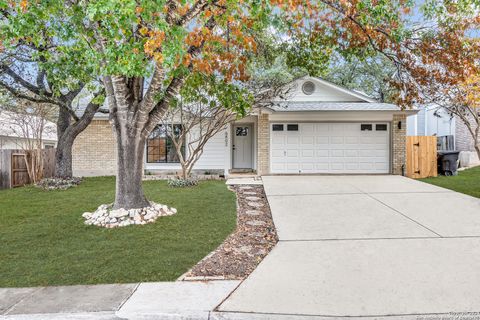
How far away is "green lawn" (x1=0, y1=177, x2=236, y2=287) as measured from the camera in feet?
13.4

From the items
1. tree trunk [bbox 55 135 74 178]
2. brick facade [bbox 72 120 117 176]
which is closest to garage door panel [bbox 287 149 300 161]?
brick facade [bbox 72 120 117 176]

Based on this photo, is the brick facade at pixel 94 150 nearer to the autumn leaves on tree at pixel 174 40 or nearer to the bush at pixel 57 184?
the bush at pixel 57 184

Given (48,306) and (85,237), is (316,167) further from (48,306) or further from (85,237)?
(48,306)

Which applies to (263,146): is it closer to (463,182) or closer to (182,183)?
(182,183)

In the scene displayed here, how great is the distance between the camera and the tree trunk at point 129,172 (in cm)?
702

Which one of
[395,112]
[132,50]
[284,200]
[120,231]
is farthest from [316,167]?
[132,50]

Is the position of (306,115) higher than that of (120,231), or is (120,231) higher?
(306,115)

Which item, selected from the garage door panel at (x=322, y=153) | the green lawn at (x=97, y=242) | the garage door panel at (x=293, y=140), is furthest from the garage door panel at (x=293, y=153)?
the green lawn at (x=97, y=242)

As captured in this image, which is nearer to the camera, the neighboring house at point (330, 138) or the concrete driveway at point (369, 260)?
the concrete driveway at point (369, 260)

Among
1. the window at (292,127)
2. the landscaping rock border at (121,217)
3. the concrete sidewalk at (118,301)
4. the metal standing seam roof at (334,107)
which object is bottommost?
the concrete sidewalk at (118,301)

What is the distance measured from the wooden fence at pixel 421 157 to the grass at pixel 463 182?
54cm

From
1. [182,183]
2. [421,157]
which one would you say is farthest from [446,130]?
[182,183]

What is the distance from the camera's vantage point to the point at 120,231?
608cm

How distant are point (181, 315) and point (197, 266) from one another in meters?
1.23
